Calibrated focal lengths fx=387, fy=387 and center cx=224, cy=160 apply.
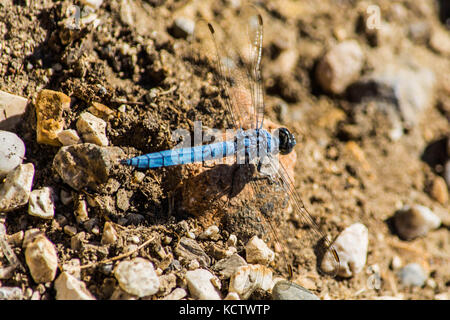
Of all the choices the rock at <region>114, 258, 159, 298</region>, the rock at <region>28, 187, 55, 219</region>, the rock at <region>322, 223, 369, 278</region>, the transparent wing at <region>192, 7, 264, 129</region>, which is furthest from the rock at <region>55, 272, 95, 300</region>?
the rock at <region>322, 223, 369, 278</region>

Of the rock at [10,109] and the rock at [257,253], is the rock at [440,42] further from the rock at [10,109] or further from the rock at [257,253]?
the rock at [10,109]

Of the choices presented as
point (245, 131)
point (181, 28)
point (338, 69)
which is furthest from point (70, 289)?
point (338, 69)

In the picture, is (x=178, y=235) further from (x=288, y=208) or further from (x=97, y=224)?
(x=288, y=208)

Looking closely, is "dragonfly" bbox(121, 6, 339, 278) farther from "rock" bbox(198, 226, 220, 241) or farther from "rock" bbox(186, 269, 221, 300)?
"rock" bbox(186, 269, 221, 300)

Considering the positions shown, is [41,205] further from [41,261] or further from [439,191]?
[439,191]

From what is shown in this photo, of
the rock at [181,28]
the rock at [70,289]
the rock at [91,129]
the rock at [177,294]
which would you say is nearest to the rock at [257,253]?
the rock at [177,294]
